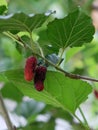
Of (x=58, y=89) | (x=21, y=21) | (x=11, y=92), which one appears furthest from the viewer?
(x=11, y=92)

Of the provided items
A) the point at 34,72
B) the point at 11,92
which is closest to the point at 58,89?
the point at 34,72

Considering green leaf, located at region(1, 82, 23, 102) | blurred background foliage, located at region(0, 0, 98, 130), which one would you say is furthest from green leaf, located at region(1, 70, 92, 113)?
green leaf, located at region(1, 82, 23, 102)

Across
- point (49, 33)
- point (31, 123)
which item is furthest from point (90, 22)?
point (31, 123)

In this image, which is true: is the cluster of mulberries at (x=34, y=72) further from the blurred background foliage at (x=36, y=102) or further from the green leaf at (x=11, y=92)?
the green leaf at (x=11, y=92)

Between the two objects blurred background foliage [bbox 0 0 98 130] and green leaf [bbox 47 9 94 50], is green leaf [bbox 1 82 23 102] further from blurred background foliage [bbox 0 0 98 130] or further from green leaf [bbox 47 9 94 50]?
green leaf [bbox 47 9 94 50]

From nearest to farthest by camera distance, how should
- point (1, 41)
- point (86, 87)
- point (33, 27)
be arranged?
point (33, 27), point (86, 87), point (1, 41)

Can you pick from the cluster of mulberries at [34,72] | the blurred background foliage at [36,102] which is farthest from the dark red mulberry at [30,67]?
the blurred background foliage at [36,102]

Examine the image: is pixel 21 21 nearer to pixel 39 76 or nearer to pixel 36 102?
pixel 39 76

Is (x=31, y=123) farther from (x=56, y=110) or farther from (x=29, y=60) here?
(x=29, y=60)
